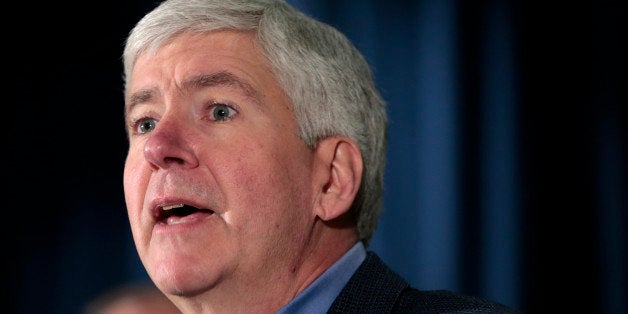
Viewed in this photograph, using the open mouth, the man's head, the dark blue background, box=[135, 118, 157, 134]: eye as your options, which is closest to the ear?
the man's head

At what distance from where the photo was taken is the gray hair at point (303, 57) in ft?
5.95

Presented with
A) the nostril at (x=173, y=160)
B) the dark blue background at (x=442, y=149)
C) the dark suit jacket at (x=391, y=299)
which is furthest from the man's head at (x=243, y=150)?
the dark blue background at (x=442, y=149)

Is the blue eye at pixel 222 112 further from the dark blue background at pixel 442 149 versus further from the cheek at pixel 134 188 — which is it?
the dark blue background at pixel 442 149

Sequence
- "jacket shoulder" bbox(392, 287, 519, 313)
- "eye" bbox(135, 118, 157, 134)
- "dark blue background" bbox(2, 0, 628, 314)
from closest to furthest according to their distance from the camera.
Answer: "jacket shoulder" bbox(392, 287, 519, 313)
"eye" bbox(135, 118, 157, 134)
"dark blue background" bbox(2, 0, 628, 314)

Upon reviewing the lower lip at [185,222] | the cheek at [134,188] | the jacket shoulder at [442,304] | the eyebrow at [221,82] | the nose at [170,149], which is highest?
the eyebrow at [221,82]

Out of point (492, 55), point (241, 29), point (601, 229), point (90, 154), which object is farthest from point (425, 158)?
point (241, 29)

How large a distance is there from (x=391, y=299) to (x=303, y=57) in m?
0.53

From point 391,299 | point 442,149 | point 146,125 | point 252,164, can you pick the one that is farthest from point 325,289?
point 442,149

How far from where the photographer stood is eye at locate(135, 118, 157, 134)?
72.9 inches

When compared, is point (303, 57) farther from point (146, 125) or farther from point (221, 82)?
point (146, 125)

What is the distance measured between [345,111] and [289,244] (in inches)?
12.6

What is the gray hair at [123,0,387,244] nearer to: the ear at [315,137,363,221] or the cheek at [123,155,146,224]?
the ear at [315,137,363,221]

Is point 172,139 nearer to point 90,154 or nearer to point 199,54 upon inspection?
point 199,54

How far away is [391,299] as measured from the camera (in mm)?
1659
